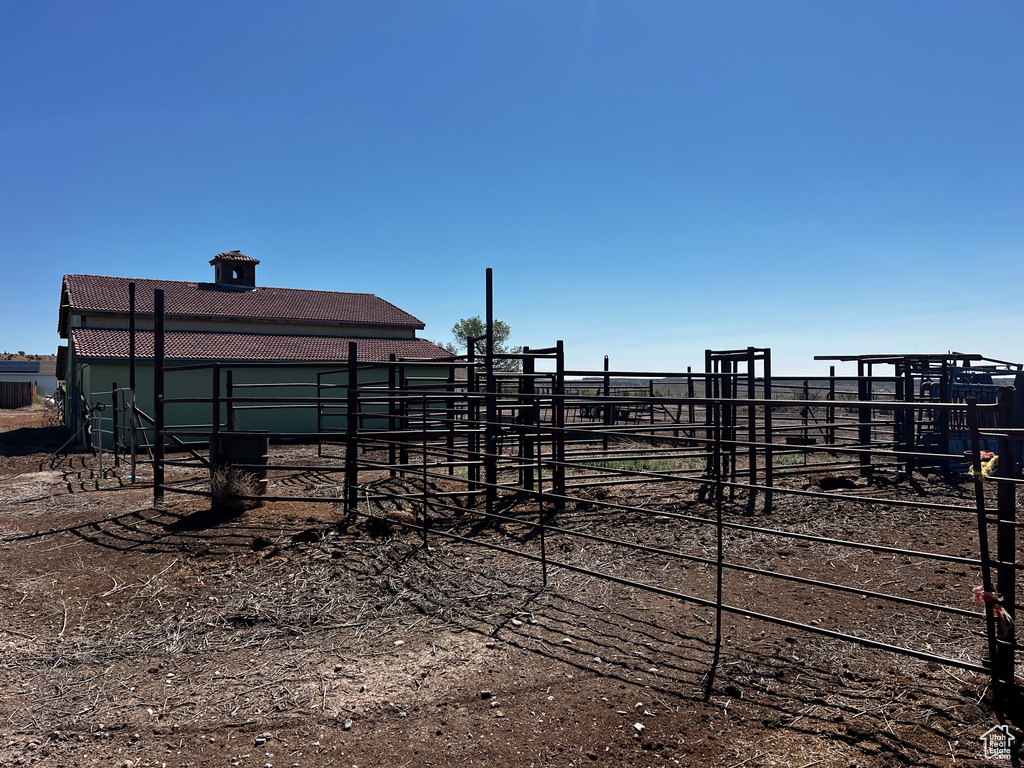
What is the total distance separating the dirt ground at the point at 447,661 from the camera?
3.22 metres

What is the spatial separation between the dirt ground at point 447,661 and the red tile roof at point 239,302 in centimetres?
1931

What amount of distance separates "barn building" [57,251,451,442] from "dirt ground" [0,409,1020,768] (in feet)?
38.3

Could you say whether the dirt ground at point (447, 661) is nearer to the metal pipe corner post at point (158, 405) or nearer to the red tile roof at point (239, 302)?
the metal pipe corner post at point (158, 405)

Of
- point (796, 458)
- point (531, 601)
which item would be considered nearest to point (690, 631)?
point (531, 601)

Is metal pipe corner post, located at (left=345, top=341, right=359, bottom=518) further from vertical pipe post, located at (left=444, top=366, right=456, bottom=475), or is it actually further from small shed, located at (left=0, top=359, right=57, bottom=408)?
small shed, located at (left=0, top=359, right=57, bottom=408)

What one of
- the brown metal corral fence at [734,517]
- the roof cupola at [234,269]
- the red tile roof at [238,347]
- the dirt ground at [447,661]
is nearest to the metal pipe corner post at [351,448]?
the brown metal corral fence at [734,517]

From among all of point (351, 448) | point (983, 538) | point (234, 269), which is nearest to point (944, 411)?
point (983, 538)

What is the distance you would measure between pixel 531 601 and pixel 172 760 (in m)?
2.66

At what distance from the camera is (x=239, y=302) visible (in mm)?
26906

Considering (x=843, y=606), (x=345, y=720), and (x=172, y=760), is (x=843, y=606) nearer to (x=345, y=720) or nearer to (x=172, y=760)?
(x=345, y=720)

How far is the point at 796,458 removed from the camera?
50.3 ft

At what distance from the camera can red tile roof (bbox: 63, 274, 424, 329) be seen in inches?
936

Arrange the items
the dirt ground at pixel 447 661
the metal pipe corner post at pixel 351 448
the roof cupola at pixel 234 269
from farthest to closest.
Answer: the roof cupola at pixel 234 269 → the metal pipe corner post at pixel 351 448 → the dirt ground at pixel 447 661

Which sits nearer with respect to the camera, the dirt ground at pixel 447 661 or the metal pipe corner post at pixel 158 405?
the dirt ground at pixel 447 661
